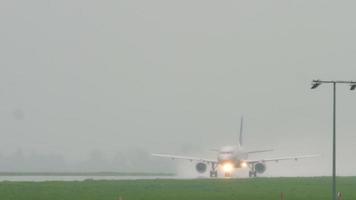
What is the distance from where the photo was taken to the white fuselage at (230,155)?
140875 mm

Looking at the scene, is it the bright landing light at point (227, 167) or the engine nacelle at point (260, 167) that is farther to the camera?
the engine nacelle at point (260, 167)

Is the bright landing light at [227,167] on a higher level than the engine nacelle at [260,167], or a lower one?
lower

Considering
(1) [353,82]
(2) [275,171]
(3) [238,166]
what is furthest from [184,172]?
(1) [353,82]

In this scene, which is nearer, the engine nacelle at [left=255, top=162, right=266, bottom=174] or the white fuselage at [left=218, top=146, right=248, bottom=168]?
the white fuselage at [left=218, top=146, right=248, bottom=168]

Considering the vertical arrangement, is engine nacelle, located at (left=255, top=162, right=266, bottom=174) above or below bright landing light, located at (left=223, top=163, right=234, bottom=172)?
above

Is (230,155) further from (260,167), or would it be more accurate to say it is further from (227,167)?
(260,167)

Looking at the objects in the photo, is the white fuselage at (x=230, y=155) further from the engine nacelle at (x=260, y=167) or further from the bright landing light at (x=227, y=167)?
the engine nacelle at (x=260, y=167)

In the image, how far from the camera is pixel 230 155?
141 metres

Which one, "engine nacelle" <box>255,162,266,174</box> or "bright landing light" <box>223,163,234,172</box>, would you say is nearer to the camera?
"bright landing light" <box>223,163,234,172</box>

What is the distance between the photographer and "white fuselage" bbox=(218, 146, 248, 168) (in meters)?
141

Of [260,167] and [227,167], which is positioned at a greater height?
[260,167]

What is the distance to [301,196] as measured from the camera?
8050cm

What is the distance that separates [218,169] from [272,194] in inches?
2666

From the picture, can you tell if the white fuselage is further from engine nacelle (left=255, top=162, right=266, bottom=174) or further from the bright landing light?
engine nacelle (left=255, top=162, right=266, bottom=174)
